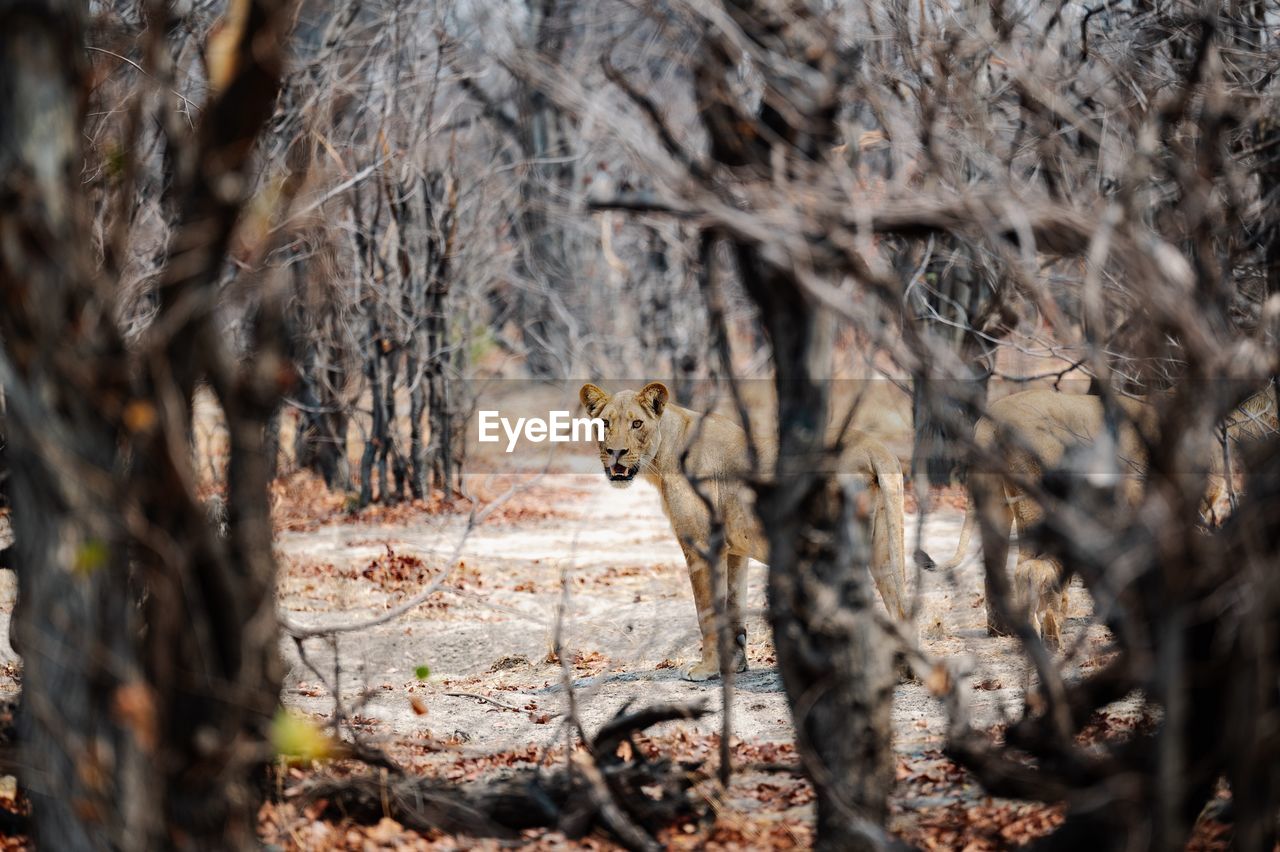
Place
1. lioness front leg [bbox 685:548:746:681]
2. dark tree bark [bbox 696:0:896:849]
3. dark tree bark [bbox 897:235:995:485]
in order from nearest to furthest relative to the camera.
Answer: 1. dark tree bark [bbox 696:0:896:849]
2. lioness front leg [bbox 685:548:746:681]
3. dark tree bark [bbox 897:235:995:485]

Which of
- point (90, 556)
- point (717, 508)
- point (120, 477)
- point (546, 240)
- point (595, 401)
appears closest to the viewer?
point (90, 556)

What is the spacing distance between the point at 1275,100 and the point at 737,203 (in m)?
3.32

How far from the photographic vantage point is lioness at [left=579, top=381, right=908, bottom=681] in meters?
7.73

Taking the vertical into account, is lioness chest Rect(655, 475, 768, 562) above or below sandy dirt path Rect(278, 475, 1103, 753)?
above

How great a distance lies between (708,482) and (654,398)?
88 cm

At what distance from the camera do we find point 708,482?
26.3 feet

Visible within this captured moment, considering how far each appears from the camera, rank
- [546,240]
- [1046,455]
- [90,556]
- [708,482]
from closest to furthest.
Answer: [90,556] < [708,482] < [1046,455] < [546,240]

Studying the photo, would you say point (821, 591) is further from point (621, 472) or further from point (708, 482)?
point (621, 472)

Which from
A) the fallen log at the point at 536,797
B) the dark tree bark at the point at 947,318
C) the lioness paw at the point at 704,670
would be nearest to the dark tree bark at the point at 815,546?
→ the fallen log at the point at 536,797

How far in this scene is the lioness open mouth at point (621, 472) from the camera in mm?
8617

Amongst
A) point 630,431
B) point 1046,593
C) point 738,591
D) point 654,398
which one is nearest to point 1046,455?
point 1046,593

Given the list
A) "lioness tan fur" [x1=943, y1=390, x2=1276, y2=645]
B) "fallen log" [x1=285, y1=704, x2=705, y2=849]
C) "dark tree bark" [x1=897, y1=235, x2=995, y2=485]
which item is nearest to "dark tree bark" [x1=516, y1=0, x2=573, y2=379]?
"dark tree bark" [x1=897, y1=235, x2=995, y2=485]

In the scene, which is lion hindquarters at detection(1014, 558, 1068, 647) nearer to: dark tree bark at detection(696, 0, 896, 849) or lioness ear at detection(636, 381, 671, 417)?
lioness ear at detection(636, 381, 671, 417)

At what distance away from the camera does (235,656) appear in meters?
3.30
